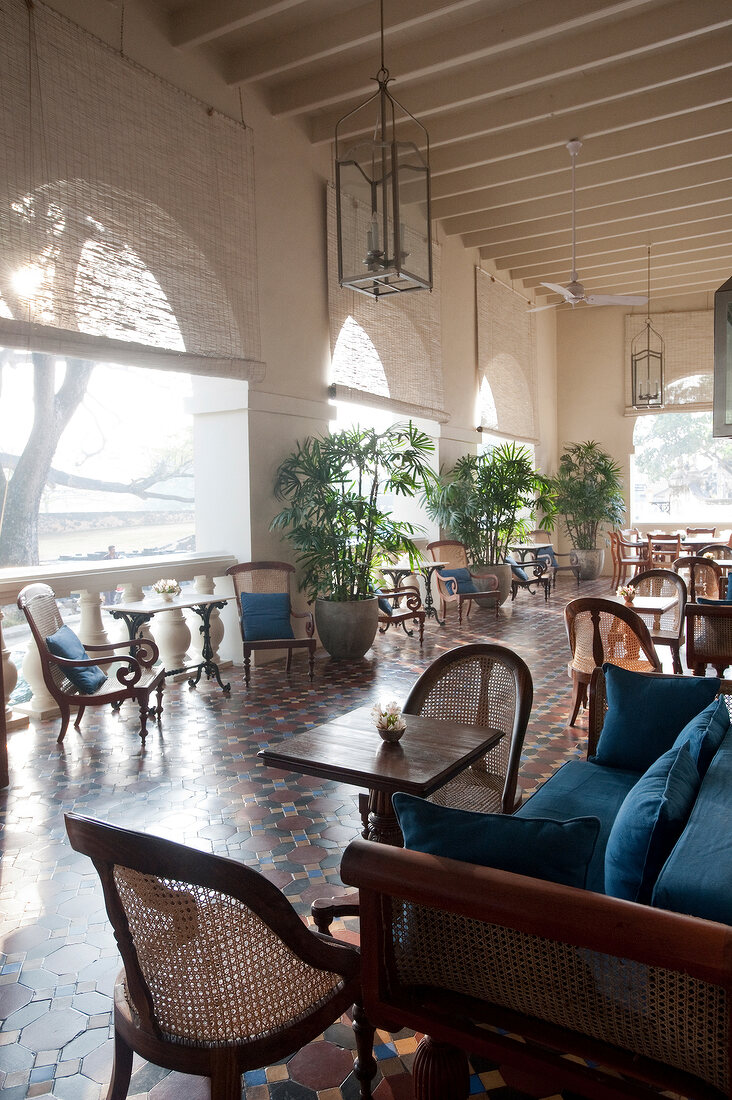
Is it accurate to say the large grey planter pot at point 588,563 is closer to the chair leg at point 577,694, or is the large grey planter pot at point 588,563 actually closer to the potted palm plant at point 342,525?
the potted palm plant at point 342,525

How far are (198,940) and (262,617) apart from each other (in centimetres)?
474

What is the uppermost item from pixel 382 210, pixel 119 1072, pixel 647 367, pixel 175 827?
pixel 647 367

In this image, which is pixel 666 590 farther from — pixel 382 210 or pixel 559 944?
pixel 559 944

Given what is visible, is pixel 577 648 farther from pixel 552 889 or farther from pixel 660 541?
pixel 660 541

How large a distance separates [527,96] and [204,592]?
17.7 ft

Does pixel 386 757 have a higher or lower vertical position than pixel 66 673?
higher

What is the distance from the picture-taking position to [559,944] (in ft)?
4.85

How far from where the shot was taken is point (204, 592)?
6.41m

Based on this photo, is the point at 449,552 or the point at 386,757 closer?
the point at 386,757

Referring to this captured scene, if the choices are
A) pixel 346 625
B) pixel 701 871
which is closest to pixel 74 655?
pixel 346 625

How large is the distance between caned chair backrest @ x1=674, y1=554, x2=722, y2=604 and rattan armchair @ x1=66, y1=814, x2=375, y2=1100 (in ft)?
20.1

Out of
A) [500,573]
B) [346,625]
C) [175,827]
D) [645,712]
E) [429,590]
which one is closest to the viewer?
[645,712]

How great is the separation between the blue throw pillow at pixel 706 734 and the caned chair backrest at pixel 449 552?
747cm

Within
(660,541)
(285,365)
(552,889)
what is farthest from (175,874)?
(660,541)
